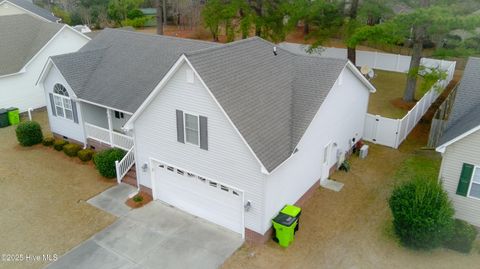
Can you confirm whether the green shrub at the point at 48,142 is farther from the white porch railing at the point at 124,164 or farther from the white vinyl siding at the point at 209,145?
the white vinyl siding at the point at 209,145

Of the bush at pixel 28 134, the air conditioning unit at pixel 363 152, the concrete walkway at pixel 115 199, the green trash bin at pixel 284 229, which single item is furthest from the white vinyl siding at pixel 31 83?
the air conditioning unit at pixel 363 152

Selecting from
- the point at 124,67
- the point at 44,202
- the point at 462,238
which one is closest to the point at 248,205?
the point at 462,238

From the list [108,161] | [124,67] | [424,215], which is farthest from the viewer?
[124,67]

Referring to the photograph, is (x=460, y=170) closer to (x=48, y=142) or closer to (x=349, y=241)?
(x=349, y=241)

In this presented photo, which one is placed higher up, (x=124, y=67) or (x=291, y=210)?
(x=124, y=67)

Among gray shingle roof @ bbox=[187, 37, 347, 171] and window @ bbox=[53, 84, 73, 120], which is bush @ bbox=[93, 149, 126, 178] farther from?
gray shingle roof @ bbox=[187, 37, 347, 171]

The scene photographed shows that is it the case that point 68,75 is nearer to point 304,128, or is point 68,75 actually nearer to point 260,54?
point 260,54
